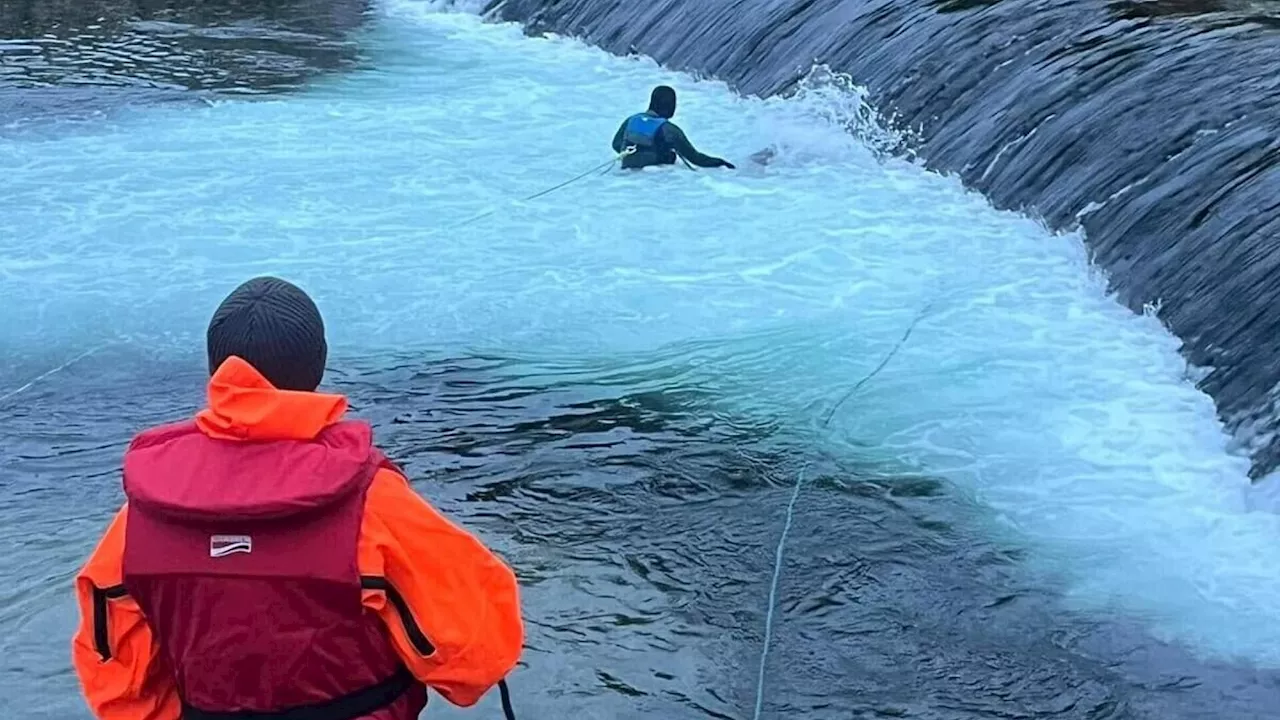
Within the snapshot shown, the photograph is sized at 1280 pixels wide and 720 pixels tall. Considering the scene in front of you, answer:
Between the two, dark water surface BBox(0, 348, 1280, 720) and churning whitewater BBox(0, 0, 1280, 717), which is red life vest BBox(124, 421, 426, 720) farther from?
churning whitewater BBox(0, 0, 1280, 717)

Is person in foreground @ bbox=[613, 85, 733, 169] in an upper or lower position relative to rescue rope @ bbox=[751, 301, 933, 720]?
lower

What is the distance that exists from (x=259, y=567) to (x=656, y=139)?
28.2ft

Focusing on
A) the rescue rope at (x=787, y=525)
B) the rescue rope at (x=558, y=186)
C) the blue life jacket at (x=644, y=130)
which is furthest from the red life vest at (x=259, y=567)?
the blue life jacket at (x=644, y=130)

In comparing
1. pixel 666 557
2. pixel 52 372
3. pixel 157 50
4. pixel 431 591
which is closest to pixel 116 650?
pixel 431 591

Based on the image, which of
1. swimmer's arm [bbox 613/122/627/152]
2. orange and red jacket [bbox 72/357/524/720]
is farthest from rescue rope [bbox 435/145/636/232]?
orange and red jacket [bbox 72/357/524/720]

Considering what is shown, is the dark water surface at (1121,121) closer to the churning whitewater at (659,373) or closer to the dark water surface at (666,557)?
the churning whitewater at (659,373)

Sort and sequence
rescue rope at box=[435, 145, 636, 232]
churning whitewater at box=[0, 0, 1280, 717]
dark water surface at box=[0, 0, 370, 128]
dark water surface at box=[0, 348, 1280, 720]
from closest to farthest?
dark water surface at box=[0, 348, 1280, 720] → churning whitewater at box=[0, 0, 1280, 717] → rescue rope at box=[435, 145, 636, 232] → dark water surface at box=[0, 0, 370, 128]

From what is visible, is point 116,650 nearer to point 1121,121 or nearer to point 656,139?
point 1121,121

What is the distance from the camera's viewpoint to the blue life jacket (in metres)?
11.3

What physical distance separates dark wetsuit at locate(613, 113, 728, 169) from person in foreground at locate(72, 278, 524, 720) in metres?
8.32

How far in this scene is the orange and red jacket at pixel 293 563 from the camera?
2.90 metres

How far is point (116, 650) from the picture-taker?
3.12m

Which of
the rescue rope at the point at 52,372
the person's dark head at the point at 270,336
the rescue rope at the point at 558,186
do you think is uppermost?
the person's dark head at the point at 270,336

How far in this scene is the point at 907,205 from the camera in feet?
35.3
